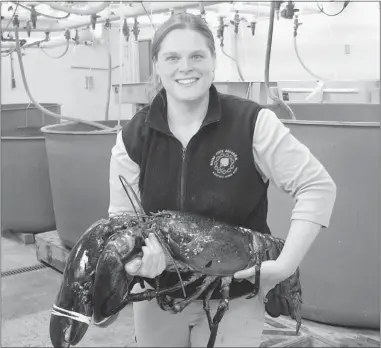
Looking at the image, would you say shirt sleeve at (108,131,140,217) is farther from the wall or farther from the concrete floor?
the wall

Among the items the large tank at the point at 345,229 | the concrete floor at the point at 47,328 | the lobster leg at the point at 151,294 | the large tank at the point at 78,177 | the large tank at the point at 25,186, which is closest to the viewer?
the lobster leg at the point at 151,294

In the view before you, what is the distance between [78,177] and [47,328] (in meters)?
0.88

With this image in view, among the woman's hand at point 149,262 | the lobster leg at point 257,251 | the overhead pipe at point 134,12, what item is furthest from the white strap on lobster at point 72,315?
the overhead pipe at point 134,12

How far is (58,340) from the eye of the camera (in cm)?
A: 105

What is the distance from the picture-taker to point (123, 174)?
4.05ft

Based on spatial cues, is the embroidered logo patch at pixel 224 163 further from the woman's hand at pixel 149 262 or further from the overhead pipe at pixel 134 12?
the overhead pipe at pixel 134 12

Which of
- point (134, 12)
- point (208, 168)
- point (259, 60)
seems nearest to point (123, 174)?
point (208, 168)

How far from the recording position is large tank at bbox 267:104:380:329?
2041mm

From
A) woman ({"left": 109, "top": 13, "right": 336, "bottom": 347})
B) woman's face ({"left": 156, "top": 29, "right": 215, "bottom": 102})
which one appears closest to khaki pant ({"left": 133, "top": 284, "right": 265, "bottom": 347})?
woman ({"left": 109, "top": 13, "right": 336, "bottom": 347})

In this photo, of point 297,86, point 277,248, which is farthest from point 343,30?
point 277,248

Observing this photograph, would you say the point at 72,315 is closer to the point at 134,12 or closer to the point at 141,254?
A: the point at 141,254

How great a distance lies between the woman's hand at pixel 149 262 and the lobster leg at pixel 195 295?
0.14 meters

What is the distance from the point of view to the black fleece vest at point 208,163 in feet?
3.76

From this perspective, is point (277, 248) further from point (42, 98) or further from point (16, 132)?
point (42, 98)
